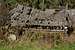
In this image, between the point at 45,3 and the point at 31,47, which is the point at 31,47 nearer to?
the point at 31,47

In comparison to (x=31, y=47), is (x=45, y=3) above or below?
above

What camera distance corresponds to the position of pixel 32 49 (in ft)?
30.6

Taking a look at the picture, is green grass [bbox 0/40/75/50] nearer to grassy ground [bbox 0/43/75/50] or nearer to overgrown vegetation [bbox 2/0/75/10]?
grassy ground [bbox 0/43/75/50]

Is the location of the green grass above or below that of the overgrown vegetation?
below

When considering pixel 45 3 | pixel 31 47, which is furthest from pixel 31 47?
pixel 45 3

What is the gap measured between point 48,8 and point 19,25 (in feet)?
7.86

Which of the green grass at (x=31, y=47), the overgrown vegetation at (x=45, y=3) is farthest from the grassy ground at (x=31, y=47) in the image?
the overgrown vegetation at (x=45, y=3)

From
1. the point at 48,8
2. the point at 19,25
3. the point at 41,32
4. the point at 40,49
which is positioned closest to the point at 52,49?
the point at 40,49

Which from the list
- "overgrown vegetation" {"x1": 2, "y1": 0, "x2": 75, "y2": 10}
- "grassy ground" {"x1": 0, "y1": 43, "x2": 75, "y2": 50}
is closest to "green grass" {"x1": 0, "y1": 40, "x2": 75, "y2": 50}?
"grassy ground" {"x1": 0, "y1": 43, "x2": 75, "y2": 50}

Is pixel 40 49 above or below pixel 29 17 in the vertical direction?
below

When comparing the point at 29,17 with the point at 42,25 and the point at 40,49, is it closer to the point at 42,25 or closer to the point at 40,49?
the point at 42,25

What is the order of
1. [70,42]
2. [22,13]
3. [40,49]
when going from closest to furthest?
[40,49] < [70,42] < [22,13]

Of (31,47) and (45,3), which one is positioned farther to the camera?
(45,3)

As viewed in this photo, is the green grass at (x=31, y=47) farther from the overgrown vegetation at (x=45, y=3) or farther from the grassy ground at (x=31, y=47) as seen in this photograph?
the overgrown vegetation at (x=45, y=3)
